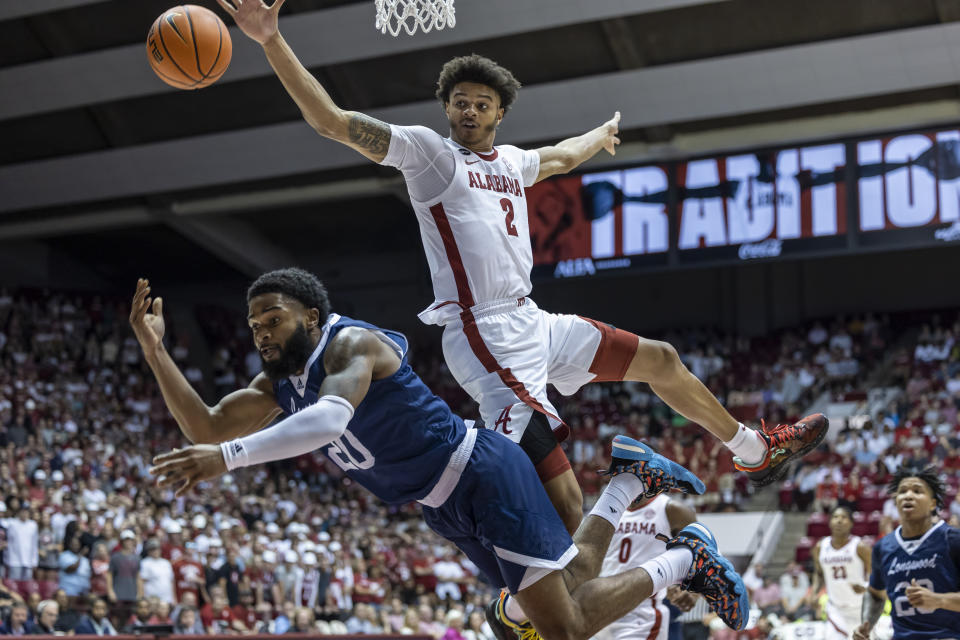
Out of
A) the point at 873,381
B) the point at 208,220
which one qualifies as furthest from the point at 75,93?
the point at 873,381

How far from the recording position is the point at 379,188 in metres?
25.2

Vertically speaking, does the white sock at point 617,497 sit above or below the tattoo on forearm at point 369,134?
below

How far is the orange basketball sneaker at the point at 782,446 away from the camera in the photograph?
6070 mm

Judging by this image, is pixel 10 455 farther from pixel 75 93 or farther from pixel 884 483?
pixel 884 483

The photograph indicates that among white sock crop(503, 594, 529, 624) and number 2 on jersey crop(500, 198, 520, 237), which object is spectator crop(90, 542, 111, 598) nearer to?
white sock crop(503, 594, 529, 624)

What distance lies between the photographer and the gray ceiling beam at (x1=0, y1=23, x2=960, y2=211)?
20422mm

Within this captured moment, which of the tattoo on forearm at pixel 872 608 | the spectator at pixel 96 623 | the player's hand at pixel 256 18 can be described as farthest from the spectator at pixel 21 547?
the player's hand at pixel 256 18

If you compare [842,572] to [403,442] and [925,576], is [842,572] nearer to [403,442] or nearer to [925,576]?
[925,576]

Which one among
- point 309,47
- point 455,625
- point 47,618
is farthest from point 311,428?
point 309,47

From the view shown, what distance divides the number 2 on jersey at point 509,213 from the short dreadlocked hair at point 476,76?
1.64ft

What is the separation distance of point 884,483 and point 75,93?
17946mm

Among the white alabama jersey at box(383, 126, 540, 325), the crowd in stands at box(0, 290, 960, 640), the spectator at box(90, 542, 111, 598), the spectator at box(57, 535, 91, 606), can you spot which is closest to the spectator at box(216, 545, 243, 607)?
the crowd in stands at box(0, 290, 960, 640)

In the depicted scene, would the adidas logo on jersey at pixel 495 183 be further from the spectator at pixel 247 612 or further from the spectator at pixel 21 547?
the spectator at pixel 21 547

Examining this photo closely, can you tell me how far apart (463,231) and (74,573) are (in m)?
10.3
